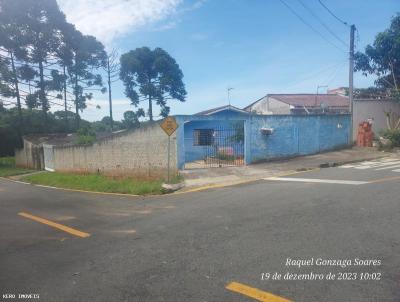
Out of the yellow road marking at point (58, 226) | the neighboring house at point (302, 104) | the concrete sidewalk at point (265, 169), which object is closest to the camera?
the yellow road marking at point (58, 226)

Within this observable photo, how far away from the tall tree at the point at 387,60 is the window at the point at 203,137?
1185 cm

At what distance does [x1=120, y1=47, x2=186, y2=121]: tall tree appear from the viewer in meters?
42.1

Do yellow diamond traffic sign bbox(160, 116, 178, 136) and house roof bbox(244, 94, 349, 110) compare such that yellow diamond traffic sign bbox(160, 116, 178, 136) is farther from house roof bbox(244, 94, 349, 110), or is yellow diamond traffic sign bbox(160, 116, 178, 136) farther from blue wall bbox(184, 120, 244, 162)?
A: house roof bbox(244, 94, 349, 110)

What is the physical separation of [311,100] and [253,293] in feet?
103

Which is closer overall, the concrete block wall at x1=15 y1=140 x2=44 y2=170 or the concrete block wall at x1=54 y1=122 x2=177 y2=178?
the concrete block wall at x1=54 y1=122 x2=177 y2=178

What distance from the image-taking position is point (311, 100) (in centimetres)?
3256

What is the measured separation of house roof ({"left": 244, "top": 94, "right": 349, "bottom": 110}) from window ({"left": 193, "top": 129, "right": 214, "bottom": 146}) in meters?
14.2

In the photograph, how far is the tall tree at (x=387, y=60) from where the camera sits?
2150 cm

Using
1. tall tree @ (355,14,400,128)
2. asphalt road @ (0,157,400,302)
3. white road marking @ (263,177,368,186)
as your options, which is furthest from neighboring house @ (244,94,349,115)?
asphalt road @ (0,157,400,302)

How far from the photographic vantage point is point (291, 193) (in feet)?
29.3

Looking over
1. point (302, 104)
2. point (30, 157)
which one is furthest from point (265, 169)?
point (30, 157)

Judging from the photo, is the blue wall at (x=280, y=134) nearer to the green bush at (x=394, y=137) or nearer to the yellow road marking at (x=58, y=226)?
the green bush at (x=394, y=137)

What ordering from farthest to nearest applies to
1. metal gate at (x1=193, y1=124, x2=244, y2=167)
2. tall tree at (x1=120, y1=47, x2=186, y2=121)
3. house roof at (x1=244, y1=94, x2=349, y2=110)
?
tall tree at (x1=120, y1=47, x2=186, y2=121) < house roof at (x1=244, y1=94, x2=349, y2=110) < metal gate at (x1=193, y1=124, x2=244, y2=167)

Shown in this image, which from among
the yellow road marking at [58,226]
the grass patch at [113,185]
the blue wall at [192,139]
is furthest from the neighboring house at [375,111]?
the yellow road marking at [58,226]
